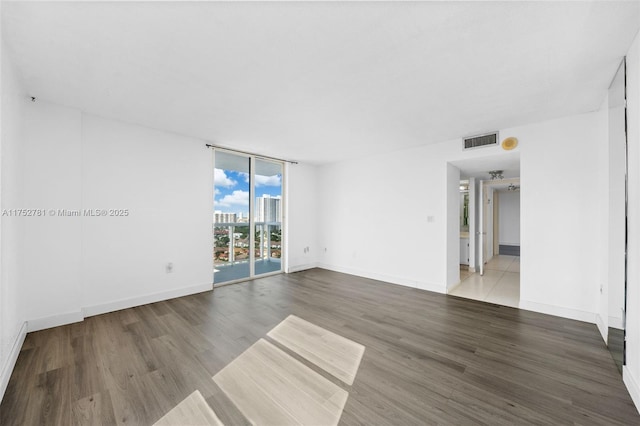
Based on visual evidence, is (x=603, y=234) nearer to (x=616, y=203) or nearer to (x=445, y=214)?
(x=616, y=203)

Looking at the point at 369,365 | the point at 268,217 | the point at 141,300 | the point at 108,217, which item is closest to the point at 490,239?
the point at 268,217

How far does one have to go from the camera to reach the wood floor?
1630mm

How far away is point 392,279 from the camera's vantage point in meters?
4.91

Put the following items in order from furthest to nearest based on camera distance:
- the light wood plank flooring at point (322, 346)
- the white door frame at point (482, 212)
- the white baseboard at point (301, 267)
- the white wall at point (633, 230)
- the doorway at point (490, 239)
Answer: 1. the white baseboard at point (301, 267)
2. the white door frame at point (482, 212)
3. the doorway at point (490, 239)
4. the light wood plank flooring at point (322, 346)
5. the white wall at point (633, 230)

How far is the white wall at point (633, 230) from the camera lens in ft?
5.69

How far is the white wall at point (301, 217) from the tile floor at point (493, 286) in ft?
10.9

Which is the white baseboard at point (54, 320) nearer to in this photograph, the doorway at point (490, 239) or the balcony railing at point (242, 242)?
the balcony railing at point (242, 242)

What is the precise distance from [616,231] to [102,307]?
5970 millimetres

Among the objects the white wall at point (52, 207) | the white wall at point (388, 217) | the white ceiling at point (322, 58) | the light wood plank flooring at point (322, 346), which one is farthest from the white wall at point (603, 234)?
the white wall at point (52, 207)

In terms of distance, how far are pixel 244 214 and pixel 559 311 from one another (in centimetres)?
529

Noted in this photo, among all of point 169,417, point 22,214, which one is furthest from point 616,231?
point 22,214

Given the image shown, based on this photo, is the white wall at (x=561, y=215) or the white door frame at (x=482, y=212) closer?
the white wall at (x=561, y=215)

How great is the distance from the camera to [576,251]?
3152 mm

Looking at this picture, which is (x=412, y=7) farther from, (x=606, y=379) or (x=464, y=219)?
(x=464, y=219)
